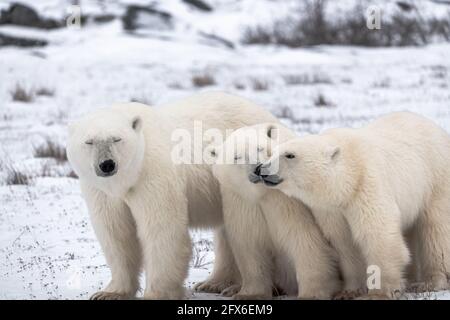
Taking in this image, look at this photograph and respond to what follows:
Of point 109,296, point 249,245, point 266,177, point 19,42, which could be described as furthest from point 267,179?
point 19,42

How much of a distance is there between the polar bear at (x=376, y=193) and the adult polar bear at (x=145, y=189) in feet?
1.87

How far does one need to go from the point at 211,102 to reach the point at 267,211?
87 centimetres

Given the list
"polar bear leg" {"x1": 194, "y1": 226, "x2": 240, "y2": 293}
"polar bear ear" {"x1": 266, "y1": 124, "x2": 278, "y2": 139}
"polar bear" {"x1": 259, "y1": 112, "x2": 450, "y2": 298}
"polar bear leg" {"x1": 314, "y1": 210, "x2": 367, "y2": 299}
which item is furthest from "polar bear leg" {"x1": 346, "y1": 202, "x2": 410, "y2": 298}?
"polar bear leg" {"x1": 194, "y1": 226, "x2": 240, "y2": 293}

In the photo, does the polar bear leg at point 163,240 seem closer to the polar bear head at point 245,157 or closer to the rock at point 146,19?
the polar bear head at point 245,157

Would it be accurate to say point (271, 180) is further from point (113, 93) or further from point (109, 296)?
point (113, 93)

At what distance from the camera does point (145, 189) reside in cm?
430

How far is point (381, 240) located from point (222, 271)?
1.40 m

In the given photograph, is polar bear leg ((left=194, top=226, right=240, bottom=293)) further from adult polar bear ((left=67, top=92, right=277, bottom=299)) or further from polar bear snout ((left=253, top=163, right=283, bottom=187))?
polar bear snout ((left=253, top=163, right=283, bottom=187))

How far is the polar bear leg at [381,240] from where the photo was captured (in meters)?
4.22
